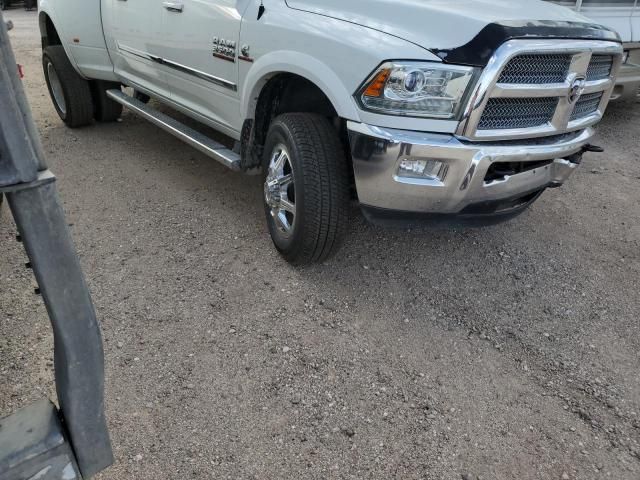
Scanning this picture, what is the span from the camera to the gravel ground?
2.22m

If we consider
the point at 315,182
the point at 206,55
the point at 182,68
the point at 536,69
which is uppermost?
the point at 536,69

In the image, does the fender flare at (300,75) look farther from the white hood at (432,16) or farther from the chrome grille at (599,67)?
the chrome grille at (599,67)

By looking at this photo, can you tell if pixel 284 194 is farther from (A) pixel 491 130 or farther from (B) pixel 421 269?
(A) pixel 491 130

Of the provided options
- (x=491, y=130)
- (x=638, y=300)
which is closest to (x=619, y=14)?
(x=638, y=300)

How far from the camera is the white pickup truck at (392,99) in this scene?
2537mm

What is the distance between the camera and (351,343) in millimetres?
2799

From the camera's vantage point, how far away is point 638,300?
129 inches

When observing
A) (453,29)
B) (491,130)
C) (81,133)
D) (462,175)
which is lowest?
(81,133)

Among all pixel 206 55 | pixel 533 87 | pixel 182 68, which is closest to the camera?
pixel 533 87

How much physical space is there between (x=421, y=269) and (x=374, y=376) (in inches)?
41.7

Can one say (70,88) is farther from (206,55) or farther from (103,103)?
(206,55)

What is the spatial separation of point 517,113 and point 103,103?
4.62 metres

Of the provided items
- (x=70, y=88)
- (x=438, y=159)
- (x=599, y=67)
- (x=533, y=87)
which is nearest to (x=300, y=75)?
(x=438, y=159)

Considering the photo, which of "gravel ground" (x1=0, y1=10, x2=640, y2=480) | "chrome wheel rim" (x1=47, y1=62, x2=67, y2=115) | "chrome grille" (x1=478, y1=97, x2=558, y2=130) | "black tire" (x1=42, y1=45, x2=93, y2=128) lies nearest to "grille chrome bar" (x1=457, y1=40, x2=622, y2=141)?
"chrome grille" (x1=478, y1=97, x2=558, y2=130)
